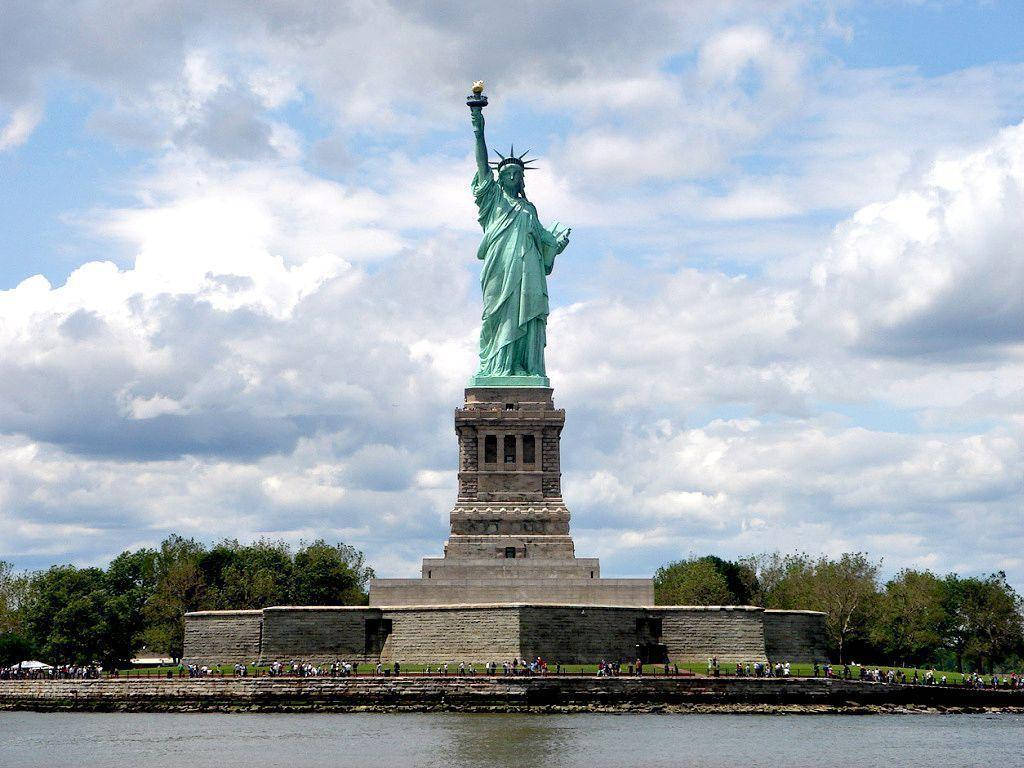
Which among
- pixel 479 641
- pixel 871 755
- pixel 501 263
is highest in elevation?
pixel 501 263

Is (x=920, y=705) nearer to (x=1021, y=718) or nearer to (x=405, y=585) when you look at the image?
(x=1021, y=718)

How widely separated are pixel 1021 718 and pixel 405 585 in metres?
26.1

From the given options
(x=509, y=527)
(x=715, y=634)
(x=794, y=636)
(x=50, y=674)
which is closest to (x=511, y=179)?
(x=509, y=527)

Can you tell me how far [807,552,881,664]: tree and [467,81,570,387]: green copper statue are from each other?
865 inches

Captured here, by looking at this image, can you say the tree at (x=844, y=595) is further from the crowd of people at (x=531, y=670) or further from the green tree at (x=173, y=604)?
the green tree at (x=173, y=604)

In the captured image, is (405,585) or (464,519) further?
(464,519)

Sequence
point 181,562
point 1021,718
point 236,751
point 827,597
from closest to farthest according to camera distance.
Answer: point 236,751 < point 1021,718 < point 827,597 < point 181,562

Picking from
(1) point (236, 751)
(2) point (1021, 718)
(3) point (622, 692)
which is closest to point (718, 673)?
(3) point (622, 692)

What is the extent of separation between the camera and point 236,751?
159 feet

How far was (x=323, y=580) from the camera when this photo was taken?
8825cm

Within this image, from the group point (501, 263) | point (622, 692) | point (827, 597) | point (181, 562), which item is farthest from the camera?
point (181, 562)

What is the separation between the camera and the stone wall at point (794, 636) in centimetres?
6644

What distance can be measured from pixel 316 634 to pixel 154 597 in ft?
85.0

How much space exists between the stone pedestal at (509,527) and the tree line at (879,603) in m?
19.9
